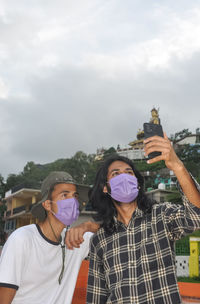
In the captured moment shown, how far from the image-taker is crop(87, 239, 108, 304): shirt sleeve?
2.17m

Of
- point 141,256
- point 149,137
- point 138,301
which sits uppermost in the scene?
point 149,137

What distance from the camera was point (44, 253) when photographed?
2.47 meters

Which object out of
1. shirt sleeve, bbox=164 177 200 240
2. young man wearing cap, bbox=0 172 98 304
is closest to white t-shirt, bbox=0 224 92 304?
young man wearing cap, bbox=0 172 98 304

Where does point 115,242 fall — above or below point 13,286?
above

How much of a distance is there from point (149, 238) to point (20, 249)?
3.33 ft

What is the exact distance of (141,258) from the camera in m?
2.00

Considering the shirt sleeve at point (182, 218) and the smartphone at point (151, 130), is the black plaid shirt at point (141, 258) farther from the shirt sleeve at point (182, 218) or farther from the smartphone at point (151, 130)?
the smartphone at point (151, 130)

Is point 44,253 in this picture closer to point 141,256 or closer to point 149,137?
point 141,256

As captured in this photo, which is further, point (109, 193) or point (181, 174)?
point (109, 193)

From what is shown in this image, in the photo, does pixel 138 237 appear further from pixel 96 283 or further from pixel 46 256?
pixel 46 256

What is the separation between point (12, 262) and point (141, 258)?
976 millimetres

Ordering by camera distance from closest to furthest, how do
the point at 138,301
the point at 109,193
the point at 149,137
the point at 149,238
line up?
the point at 149,137 < the point at 138,301 < the point at 149,238 < the point at 109,193

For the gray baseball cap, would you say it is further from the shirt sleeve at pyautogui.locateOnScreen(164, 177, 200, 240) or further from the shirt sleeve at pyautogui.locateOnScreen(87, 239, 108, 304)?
the shirt sleeve at pyautogui.locateOnScreen(164, 177, 200, 240)

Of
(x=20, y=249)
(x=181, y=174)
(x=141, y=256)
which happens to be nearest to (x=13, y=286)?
(x=20, y=249)
